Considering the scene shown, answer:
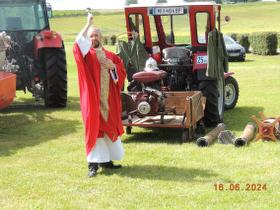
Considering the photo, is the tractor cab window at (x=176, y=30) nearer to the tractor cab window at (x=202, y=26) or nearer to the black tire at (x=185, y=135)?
the tractor cab window at (x=202, y=26)

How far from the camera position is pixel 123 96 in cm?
902

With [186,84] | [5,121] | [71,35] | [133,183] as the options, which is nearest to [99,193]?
[133,183]

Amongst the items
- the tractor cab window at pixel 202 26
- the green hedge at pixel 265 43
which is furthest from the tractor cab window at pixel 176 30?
the green hedge at pixel 265 43

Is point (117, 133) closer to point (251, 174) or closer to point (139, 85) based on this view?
point (251, 174)

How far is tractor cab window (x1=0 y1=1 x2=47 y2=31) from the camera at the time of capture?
1275 cm

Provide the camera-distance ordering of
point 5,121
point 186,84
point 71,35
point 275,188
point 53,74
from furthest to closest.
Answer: point 71,35, point 53,74, point 5,121, point 186,84, point 275,188

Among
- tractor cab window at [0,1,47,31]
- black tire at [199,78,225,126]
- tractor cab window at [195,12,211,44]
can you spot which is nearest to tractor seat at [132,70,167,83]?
black tire at [199,78,225,126]

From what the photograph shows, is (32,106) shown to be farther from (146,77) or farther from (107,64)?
(107,64)

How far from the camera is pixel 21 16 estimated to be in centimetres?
1296

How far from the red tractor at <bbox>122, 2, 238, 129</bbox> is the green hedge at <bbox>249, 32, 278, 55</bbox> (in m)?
19.5

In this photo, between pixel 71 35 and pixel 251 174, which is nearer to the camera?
pixel 251 174

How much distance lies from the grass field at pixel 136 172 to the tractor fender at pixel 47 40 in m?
1.87

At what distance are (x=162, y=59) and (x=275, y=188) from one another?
493 centimetres

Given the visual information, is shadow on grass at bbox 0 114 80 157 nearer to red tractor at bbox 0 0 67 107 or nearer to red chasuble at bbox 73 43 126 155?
red tractor at bbox 0 0 67 107
